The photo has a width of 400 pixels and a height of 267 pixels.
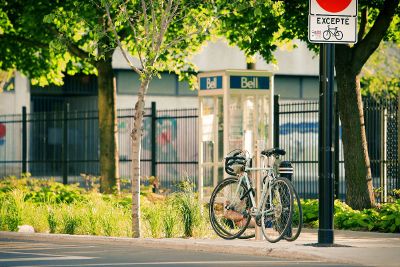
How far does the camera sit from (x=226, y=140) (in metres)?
19.3

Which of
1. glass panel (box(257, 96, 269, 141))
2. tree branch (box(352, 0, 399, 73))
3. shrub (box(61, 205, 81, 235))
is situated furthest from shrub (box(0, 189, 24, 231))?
tree branch (box(352, 0, 399, 73))

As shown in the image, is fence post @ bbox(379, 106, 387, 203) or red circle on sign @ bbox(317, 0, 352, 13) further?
fence post @ bbox(379, 106, 387, 203)

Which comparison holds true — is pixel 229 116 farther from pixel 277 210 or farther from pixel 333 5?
pixel 333 5

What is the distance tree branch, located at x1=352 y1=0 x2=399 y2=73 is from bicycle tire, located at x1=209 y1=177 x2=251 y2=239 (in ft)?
22.3

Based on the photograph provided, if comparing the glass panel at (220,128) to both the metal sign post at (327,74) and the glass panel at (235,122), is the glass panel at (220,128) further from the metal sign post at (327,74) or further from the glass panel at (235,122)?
the metal sign post at (327,74)

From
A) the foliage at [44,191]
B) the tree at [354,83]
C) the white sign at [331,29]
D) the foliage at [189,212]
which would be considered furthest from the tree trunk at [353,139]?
the white sign at [331,29]

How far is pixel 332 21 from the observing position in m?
14.6

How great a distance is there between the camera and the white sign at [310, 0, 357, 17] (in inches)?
573

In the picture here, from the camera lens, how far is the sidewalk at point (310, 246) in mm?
12994

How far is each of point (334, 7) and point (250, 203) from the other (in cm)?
306

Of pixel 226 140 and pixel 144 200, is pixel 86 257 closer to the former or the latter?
pixel 226 140

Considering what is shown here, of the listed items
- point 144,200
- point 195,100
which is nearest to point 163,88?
point 195,100

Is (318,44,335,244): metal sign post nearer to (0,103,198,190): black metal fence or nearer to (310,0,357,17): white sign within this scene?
(310,0,357,17): white sign

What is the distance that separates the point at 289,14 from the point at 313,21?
24.3 feet
